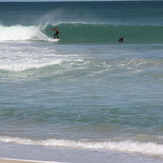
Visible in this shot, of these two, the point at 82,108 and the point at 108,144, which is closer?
the point at 108,144

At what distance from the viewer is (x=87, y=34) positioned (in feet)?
127

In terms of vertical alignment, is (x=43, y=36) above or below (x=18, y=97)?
above

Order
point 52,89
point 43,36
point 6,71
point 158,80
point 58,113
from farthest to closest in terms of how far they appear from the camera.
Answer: point 43,36
point 6,71
point 158,80
point 52,89
point 58,113

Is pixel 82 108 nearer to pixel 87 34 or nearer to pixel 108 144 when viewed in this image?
pixel 108 144

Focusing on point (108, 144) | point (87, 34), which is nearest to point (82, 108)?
point (108, 144)

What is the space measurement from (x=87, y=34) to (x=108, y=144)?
29196 millimetres

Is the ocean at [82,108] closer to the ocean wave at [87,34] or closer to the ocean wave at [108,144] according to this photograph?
the ocean wave at [108,144]

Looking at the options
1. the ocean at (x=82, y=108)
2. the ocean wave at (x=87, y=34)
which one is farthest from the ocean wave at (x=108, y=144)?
the ocean wave at (x=87, y=34)

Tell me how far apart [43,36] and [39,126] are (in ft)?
86.2

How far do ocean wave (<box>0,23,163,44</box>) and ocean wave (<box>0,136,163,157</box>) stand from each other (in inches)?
921

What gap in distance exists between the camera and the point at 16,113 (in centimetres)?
1225

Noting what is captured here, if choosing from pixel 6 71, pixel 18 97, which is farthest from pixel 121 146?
pixel 6 71

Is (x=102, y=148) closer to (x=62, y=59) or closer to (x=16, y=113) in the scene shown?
(x=16, y=113)

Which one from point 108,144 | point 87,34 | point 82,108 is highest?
point 87,34
